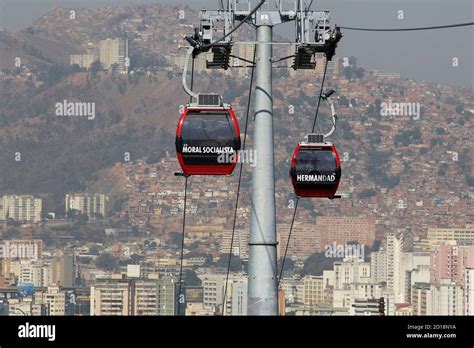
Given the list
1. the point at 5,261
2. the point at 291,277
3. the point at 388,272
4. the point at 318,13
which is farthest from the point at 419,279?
the point at 318,13

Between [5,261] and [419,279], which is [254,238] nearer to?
[419,279]

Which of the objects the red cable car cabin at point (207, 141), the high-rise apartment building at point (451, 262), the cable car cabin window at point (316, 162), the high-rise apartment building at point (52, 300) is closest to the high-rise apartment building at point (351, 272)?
the high-rise apartment building at point (451, 262)

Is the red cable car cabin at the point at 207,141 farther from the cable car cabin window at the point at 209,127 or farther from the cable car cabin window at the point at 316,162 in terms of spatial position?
the cable car cabin window at the point at 316,162

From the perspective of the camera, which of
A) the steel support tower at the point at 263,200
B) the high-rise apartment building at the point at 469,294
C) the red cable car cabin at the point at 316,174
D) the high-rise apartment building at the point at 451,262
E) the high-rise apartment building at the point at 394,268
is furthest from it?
the high-rise apartment building at the point at 394,268

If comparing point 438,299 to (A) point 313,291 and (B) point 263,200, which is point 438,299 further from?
(B) point 263,200

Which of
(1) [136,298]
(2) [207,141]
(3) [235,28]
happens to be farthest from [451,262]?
(3) [235,28]
